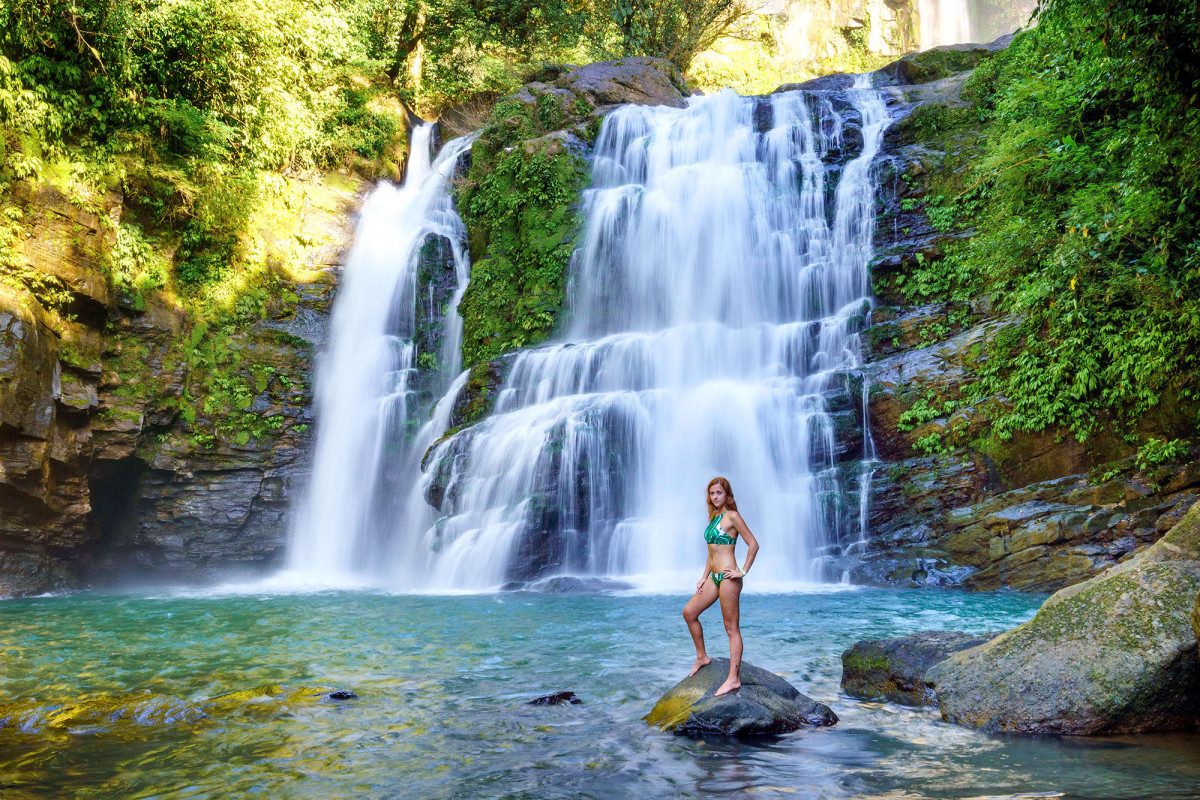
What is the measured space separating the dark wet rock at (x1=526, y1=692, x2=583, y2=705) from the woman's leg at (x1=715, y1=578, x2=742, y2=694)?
1412 mm

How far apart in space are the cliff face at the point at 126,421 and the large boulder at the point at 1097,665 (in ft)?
49.4

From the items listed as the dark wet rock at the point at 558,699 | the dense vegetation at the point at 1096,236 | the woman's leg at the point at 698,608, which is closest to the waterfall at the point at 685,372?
the dense vegetation at the point at 1096,236

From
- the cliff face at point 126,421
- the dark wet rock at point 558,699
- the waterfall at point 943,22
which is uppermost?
the waterfall at point 943,22

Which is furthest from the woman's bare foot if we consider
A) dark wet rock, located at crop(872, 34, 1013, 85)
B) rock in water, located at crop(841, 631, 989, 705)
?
dark wet rock, located at crop(872, 34, 1013, 85)

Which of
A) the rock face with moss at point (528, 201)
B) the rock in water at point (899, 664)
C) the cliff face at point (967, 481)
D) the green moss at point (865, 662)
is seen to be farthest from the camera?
the rock face with moss at point (528, 201)

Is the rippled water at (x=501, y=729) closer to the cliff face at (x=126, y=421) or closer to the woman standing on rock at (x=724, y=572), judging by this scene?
the woman standing on rock at (x=724, y=572)

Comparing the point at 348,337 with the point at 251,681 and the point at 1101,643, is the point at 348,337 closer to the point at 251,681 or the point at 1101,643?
the point at 251,681

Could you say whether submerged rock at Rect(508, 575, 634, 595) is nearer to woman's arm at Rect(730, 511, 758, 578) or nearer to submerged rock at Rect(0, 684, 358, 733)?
submerged rock at Rect(0, 684, 358, 733)

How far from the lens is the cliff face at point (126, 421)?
14.3 meters

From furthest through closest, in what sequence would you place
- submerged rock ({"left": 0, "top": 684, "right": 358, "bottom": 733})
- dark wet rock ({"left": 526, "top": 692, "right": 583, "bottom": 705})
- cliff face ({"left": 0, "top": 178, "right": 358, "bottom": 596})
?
cliff face ({"left": 0, "top": 178, "right": 358, "bottom": 596}) → dark wet rock ({"left": 526, "top": 692, "right": 583, "bottom": 705}) → submerged rock ({"left": 0, "top": 684, "right": 358, "bottom": 733})

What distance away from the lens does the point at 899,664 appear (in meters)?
6.27

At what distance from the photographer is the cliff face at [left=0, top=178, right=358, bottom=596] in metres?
14.3

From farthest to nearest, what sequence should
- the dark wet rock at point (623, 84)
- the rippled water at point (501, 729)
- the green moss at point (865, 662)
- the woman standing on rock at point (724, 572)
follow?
the dark wet rock at point (623, 84) → the green moss at point (865, 662) → the woman standing on rock at point (724, 572) → the rippled water at point (501, 729)

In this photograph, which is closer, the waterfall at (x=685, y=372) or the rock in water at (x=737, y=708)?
the rock in water at (x=737, y=708)
